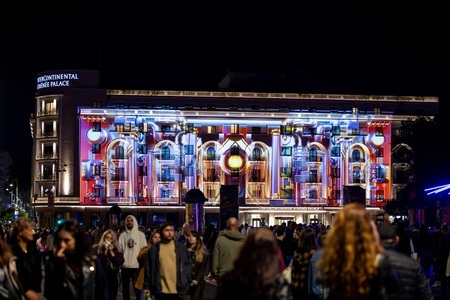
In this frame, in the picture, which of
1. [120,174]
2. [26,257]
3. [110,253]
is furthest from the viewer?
[120,174]

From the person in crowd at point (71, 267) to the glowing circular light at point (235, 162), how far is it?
302 feet

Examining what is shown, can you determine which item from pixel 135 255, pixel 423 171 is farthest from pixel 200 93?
pixel 135 255

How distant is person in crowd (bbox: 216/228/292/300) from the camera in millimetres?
8297

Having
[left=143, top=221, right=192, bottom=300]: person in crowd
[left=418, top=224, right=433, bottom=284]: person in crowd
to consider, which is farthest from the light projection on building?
[left=143, top=221, right=192, bottom=300]: person in crowd

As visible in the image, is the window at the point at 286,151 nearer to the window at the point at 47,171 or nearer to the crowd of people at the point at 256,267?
the window at the point at 47,171

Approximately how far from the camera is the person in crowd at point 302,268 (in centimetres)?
1343

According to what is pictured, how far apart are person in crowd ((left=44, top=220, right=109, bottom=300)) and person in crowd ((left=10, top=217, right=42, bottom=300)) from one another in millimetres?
2449

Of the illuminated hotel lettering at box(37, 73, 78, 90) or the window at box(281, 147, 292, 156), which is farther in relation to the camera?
the illuminated hotel lettering at box(37, 73, 78, 90)

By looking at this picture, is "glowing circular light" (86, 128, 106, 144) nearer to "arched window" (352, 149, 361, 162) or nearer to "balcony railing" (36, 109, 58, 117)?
"balcony railing" (36, 109, 58, 117)

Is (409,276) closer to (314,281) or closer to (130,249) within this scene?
(314,281)

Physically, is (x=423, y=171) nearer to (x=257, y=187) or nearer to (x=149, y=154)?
(x=257, y=187)

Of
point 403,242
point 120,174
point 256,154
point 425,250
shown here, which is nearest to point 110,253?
point 403,242

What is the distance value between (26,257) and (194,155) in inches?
3522

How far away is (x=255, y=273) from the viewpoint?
8.28m
